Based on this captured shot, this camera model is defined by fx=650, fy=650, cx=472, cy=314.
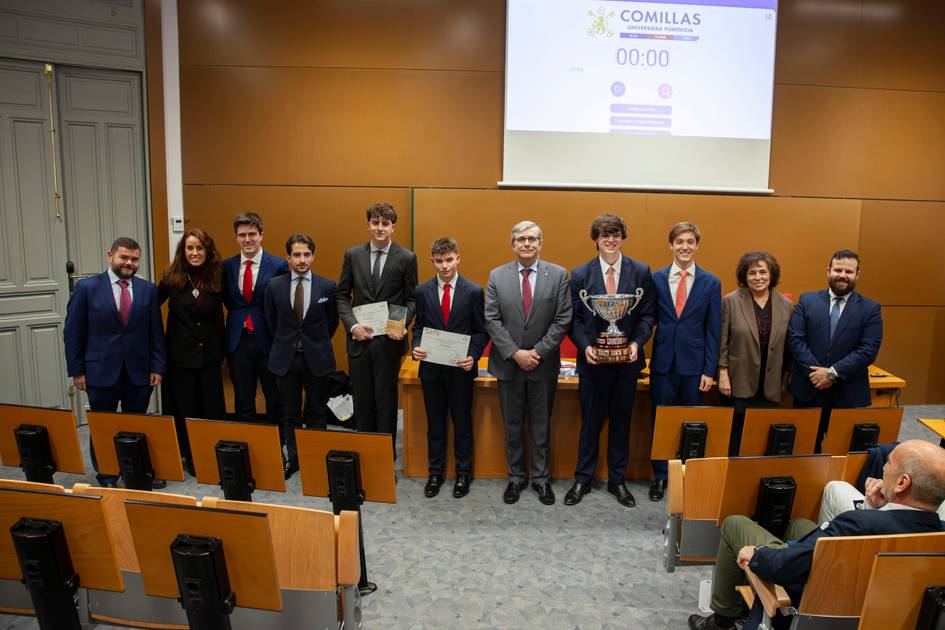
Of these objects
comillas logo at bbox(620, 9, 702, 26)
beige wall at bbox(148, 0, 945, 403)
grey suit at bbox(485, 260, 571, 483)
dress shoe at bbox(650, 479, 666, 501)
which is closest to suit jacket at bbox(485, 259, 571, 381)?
grey suit at bbox(485, 260, 571, 483)

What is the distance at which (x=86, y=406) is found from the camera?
526 cm

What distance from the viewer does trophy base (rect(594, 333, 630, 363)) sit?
144 inches

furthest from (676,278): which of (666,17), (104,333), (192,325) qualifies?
(104,333)

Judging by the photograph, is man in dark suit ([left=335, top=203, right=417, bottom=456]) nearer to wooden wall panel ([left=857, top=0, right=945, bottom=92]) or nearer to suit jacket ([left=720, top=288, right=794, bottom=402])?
suit jacket ([left=720, top=288, right=794, bottom=402])

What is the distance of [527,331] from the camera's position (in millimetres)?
3857

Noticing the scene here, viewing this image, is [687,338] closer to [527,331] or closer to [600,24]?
[527,331]

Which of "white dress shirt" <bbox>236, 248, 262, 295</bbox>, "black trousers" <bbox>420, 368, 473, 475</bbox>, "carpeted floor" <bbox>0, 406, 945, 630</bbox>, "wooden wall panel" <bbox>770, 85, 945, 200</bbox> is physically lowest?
"carpeted floor" <bbox>0, 406, 945, 630</bbox>

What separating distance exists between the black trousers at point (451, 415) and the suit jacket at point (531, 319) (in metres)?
0.26

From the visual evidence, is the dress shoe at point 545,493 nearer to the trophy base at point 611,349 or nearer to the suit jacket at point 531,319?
the suit jacket at point 531,319

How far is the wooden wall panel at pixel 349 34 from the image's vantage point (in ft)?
17.6

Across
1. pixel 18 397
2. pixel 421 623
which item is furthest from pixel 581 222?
pixel 18 397

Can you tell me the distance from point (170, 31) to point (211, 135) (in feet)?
2.82

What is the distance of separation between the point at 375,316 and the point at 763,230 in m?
3.54

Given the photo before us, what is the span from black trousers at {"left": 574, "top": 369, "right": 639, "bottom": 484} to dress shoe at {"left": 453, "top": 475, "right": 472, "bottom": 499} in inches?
27.2
